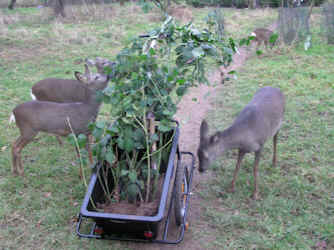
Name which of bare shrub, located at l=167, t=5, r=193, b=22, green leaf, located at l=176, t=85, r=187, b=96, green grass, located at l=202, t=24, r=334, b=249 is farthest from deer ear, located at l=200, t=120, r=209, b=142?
bare shrub, located at l=167, t=5, r=193, b=22

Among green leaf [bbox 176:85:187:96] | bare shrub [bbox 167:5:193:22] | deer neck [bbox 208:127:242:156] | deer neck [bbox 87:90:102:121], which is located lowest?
deer neck [bbox 208:127:242:156]

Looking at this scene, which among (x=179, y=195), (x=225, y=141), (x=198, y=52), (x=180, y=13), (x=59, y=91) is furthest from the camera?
(x=180, y=13)

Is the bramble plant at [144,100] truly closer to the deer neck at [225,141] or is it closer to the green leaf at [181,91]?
the green leaf at [181,91]

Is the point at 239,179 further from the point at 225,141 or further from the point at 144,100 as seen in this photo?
the point at 144,100

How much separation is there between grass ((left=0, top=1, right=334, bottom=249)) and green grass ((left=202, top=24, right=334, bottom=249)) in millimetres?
11

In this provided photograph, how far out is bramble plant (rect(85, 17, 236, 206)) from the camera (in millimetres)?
2867

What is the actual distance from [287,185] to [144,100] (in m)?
2.23

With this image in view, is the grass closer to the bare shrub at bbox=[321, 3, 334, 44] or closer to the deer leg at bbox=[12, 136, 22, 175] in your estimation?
the deer leg at bbox=[12, 136, 22, 175]

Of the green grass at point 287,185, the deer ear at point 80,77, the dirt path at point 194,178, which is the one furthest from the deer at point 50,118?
the green grass at point 287,185

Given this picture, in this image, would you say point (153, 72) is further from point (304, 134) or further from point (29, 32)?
point (29, 32)

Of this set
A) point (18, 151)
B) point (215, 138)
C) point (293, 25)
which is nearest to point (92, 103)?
point (18, 151)

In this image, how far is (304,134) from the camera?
5.11 meters

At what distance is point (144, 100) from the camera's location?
2885 millimetres

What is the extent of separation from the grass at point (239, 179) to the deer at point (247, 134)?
1.38 ft
